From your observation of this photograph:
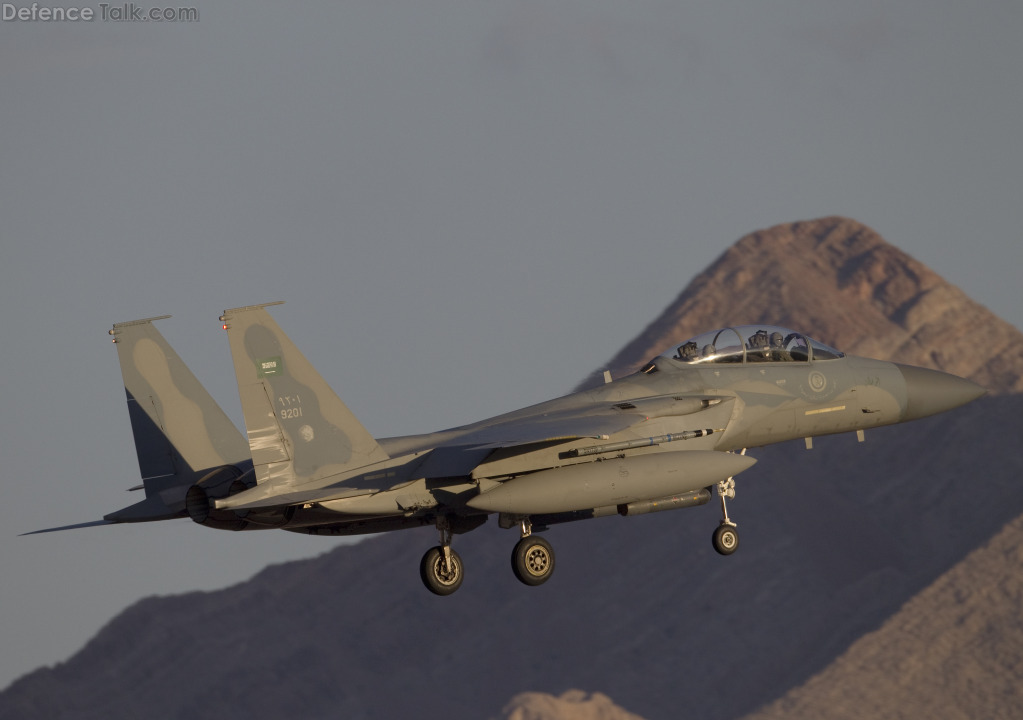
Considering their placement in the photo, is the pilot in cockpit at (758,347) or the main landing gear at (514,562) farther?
the pilot in cockpit at (758,347)

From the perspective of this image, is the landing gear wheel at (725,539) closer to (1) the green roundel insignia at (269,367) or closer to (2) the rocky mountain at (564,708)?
(1) the green roundel insignia at (269,367)

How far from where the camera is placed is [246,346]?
22.1m

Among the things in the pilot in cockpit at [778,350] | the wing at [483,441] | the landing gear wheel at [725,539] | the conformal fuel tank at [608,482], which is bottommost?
the landing gear wheel at [725,539]

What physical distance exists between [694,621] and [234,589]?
47.8 meters

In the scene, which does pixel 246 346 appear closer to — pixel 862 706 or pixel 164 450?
pixel 164 450

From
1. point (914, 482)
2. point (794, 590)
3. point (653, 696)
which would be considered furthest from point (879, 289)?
point (653, 696)

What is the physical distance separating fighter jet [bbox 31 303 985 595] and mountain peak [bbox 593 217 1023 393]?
397 feet

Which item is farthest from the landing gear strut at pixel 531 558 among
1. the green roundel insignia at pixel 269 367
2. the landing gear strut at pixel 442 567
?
the green roundel insignia at pixel 269 367

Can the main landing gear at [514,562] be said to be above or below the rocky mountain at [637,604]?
above

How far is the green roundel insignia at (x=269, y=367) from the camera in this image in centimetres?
2225

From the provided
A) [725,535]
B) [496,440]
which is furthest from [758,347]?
[496,440]

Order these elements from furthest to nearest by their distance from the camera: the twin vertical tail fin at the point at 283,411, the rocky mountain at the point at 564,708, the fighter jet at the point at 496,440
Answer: the rocky mountain at the point at 564,708
the fighter jet at the point at 496,440
the twin vertical tail fin at the point at 283,411

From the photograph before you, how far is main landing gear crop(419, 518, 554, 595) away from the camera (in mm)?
24031

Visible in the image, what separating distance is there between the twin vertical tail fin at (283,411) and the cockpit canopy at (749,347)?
5984 millimetres
